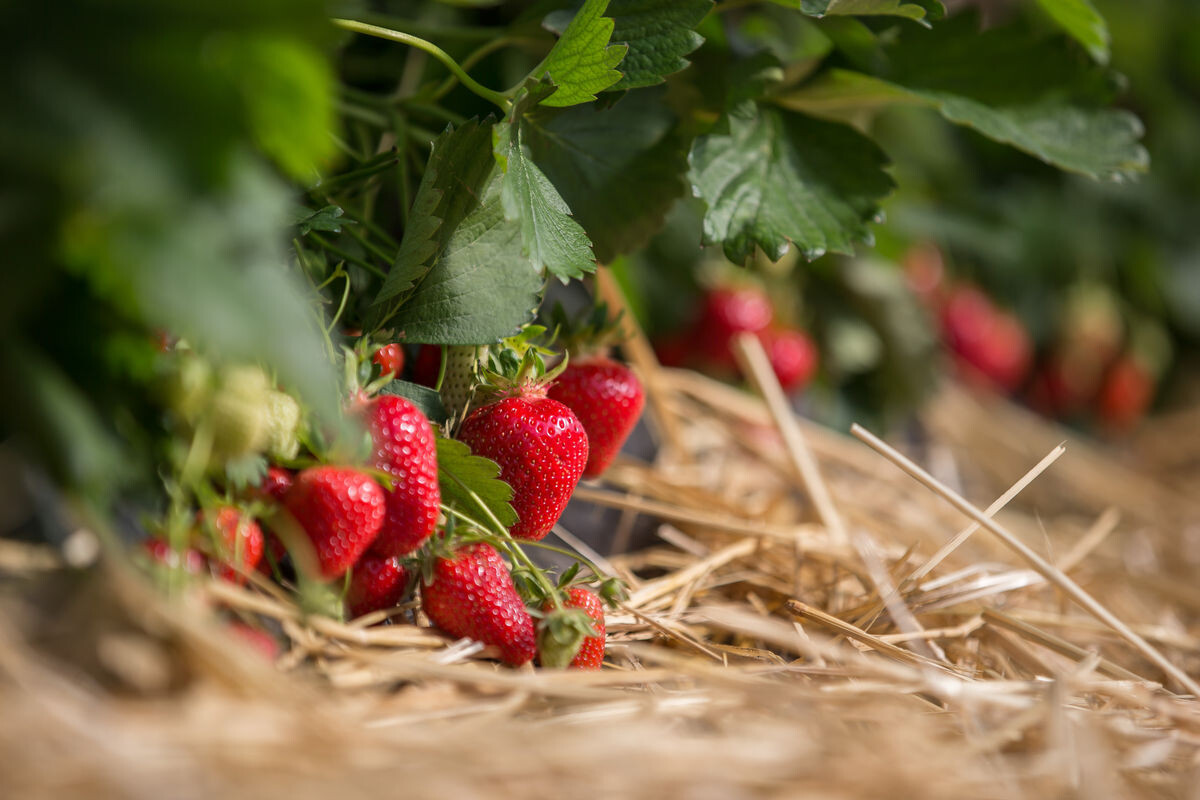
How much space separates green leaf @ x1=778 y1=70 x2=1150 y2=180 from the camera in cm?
72

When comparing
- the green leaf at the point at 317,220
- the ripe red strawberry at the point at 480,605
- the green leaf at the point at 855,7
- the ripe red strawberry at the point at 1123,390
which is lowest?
the ripe red strawberry at the point at 1123,390

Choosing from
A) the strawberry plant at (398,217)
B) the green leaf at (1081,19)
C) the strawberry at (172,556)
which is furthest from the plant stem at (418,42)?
the green leaf at (1081,19)

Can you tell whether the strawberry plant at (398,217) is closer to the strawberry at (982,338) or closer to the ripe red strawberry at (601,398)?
the ripe red strawberry at (601,398)

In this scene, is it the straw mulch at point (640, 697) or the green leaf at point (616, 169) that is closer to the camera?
the straw mulch at point (640, 697)

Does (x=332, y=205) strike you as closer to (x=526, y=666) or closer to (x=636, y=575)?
(x=526, y=666)

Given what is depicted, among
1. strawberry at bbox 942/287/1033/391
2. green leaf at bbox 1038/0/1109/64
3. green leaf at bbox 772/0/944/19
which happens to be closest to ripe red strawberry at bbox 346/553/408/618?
green leaf at bbox 772/0/944/19

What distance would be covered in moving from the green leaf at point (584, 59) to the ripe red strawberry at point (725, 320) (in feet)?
2.22

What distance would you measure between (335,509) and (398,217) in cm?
36

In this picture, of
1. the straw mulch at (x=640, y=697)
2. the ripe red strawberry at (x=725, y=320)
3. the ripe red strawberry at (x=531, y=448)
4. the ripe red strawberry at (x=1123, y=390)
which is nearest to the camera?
the straw mulch at (x=640, y=697)

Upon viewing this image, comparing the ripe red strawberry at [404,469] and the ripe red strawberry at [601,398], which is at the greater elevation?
the ripe red strawberry at [404,469]

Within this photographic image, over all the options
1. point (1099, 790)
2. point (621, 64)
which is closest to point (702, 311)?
point (621, 64)

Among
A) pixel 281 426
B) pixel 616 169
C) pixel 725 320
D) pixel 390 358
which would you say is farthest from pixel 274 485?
pixel 725 320

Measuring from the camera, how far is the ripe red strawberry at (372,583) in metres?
0.51

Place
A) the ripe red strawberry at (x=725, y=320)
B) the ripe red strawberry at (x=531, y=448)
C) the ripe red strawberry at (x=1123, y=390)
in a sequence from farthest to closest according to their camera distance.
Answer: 1. the ripe red strawberry at (x=1123, y=390)
2. the ripe red strawberry at (x=725, y=320)
3. the ripe red strawberry at (x=531, y=448)
